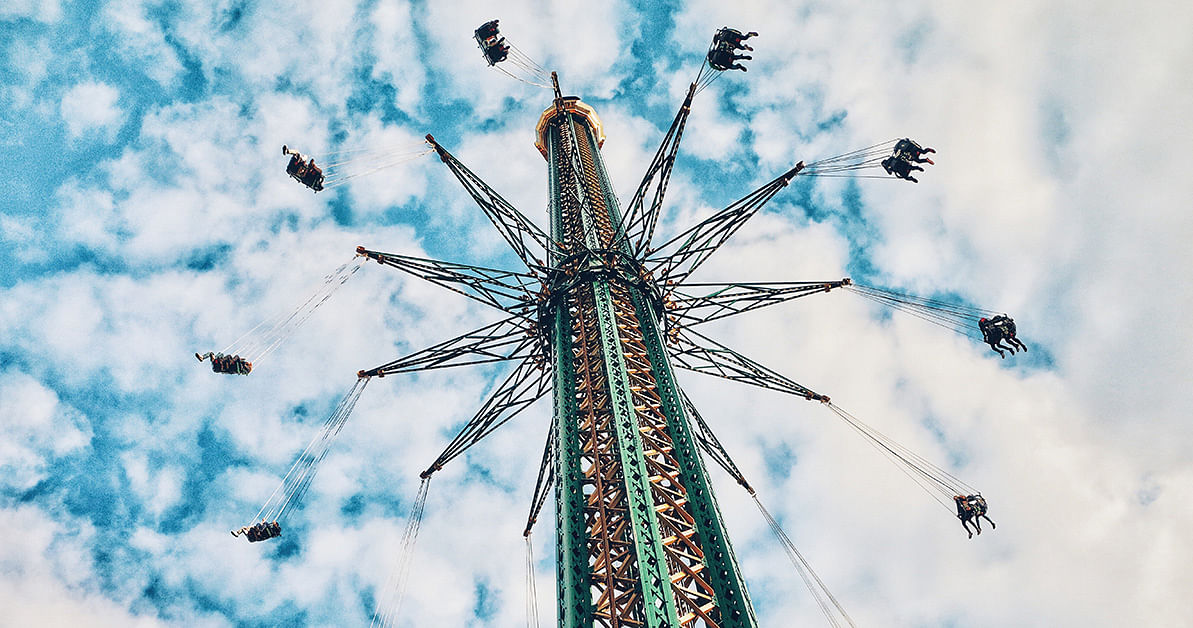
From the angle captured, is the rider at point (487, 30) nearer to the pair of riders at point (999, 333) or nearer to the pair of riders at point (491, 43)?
the pair of riders at point (491, 43)

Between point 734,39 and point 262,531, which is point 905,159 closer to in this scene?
point 734,39

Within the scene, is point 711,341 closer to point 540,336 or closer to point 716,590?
point 540,336

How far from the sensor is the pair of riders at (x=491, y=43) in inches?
844

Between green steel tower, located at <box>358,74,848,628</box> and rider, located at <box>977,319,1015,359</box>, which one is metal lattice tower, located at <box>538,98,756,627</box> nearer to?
green steel tower, located at <box>358,74,848,628</box>

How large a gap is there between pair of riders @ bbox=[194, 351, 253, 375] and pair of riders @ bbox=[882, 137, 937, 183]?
57.2ft

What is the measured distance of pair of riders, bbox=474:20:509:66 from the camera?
21438mm

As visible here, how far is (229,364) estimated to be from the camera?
Result: 647 inches

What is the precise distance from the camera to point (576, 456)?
13328 millimetres

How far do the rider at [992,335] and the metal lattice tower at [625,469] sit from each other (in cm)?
810

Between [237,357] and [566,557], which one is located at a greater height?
[237,357]

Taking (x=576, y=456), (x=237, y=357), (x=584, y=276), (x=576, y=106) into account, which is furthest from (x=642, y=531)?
(x=576, y=106)

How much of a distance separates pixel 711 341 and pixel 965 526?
777 centimetres

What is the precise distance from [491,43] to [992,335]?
16507 millimetres

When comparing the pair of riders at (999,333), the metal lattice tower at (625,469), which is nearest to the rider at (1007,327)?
the pair of riders at (999,333)
